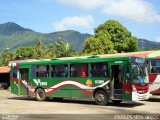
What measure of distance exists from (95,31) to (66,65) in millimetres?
42259

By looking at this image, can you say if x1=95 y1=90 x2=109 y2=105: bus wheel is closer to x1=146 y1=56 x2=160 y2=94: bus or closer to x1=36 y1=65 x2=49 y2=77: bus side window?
x1=146 y1=56 x2=160 y2=94: bus

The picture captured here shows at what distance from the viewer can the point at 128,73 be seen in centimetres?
1980

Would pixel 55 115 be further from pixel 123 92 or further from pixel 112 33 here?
pixel 112 33

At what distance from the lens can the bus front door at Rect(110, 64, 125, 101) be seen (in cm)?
2009

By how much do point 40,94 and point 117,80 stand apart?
21.7 ft

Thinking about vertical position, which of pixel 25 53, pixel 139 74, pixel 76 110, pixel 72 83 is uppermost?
pixel 25 53

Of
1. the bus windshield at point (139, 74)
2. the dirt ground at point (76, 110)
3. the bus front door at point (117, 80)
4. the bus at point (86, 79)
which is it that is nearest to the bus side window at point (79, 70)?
the bus at point (86, 79)

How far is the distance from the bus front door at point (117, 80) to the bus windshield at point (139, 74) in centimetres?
66

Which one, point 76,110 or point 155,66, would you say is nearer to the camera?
point 76,110

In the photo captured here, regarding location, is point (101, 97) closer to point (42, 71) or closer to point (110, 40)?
point (42, 71)

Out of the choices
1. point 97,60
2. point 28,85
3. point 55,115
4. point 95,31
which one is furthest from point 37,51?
point 55,115

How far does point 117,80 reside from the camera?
2047cm

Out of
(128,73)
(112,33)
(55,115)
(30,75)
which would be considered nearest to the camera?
(55,115)

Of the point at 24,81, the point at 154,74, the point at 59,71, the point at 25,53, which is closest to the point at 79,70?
the point at 59,71
